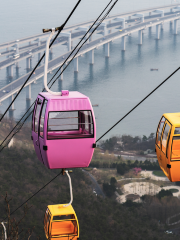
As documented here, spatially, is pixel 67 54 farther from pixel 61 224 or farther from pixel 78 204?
pixel 61 224

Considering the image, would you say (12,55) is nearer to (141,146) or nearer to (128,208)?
(141,146)

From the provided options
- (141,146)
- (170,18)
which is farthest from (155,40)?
(141,146)

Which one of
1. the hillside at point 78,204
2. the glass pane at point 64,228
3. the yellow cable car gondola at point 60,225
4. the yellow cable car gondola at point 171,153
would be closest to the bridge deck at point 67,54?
the hillside at point 78,204

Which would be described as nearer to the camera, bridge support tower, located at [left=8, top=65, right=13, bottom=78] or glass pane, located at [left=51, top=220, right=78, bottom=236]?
glass pane, located at [left=51, top=220, right=78, bottom=236]

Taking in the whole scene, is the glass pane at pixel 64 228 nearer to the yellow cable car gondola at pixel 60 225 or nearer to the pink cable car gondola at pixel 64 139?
the yellow cable car gondola at pixel 60 225

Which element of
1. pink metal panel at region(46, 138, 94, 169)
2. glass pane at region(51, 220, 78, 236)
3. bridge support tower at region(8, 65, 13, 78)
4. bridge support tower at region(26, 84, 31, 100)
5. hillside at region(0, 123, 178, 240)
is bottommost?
hillside at region(0, 123, 178, 240)

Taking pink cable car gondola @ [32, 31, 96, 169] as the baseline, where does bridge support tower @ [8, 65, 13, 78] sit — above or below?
below

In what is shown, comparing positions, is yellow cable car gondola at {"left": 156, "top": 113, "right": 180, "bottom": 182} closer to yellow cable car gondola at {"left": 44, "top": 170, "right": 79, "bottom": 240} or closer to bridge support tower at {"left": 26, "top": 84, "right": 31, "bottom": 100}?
yellow cable car gondola at {"left": 44, "top": 170, "right": 79, "bottom": 240}

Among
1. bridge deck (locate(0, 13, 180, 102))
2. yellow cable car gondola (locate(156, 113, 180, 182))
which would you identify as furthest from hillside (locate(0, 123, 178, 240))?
yellow cable car gondola (locate(156, 113, 180, 182))
